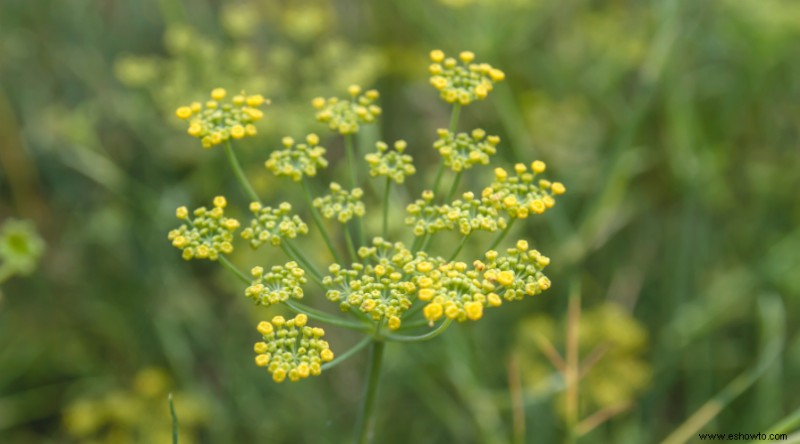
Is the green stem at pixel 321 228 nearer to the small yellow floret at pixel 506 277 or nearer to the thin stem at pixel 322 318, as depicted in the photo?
the thin stem at pixel 322 318

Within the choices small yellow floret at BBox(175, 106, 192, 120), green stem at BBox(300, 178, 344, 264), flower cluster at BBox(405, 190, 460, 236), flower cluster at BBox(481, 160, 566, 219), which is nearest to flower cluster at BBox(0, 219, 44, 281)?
small yellow floret at BBox(175, 106, 192, 120)

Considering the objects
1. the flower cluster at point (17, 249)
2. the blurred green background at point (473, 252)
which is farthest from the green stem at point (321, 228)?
the blurred green background at point (473, 252)

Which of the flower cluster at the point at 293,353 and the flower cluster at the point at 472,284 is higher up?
the flower cluster at the point at 472,284

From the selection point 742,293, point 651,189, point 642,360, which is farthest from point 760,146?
point 642,360

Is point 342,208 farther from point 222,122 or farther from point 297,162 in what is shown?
point 222,122

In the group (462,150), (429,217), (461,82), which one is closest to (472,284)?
(429,217)

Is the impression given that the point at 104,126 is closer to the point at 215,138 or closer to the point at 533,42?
the point at 533,42

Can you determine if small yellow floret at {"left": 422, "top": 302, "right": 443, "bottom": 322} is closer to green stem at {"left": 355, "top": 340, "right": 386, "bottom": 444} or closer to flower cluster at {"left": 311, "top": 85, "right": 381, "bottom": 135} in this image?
green stem at {"left": 355, "top": 340, "right": 386, "bottom": 444}
